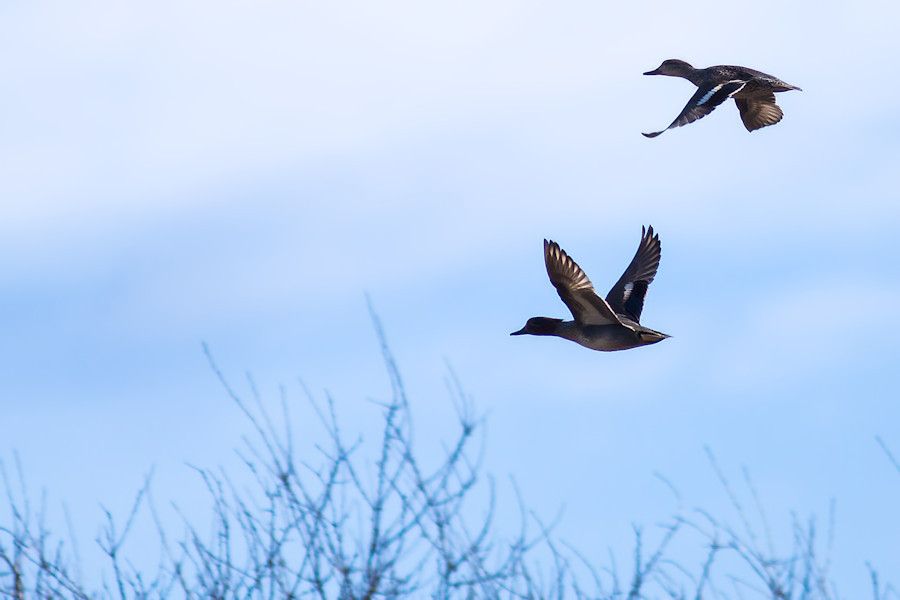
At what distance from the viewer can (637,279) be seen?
579 inches

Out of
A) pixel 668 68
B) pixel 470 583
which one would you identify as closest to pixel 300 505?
pixel 470 583

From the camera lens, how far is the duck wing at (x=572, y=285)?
11.7 m

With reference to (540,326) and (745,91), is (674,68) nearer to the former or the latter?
(745,91)

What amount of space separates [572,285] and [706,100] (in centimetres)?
361

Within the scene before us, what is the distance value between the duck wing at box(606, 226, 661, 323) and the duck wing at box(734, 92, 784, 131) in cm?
255

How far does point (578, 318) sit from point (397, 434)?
5610mm

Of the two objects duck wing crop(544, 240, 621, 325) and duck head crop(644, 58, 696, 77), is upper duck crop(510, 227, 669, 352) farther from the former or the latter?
duck head crop(644, 58, 696, 77)

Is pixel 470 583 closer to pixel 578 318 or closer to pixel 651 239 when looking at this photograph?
pixel 578 318

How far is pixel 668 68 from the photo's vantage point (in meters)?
19.0

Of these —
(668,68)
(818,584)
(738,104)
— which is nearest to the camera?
(818,584)

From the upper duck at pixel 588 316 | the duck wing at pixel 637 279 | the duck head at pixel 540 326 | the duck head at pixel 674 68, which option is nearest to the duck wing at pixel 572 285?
the upper duck at pixel 588 316

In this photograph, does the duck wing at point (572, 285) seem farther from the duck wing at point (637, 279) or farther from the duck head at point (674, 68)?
the duck head at point (674, 68)

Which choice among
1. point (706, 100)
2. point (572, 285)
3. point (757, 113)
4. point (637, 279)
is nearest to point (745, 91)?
point (757, 113)

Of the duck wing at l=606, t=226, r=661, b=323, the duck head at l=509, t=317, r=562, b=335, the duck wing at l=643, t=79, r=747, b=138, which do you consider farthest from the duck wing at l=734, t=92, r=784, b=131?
the duck head at l=509, t=317, r=562, b=335
